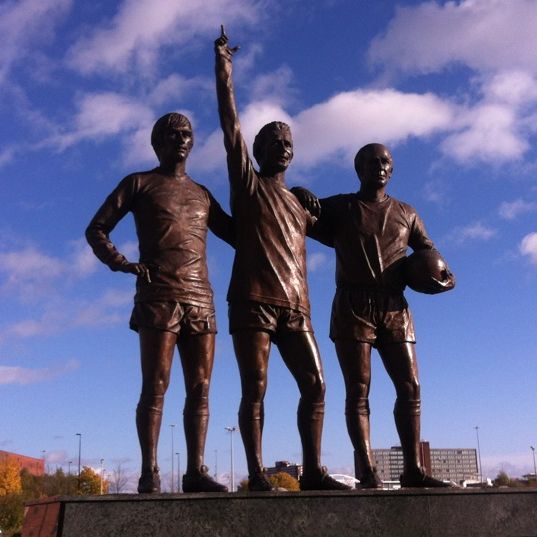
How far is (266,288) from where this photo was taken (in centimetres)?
713

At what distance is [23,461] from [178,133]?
89.5 meters

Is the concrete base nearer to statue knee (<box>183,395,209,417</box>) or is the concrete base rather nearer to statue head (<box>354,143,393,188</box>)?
statue knee (<box>183,395,209,417</box>)

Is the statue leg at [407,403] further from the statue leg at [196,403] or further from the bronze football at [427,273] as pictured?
the statue leg at [196,403]

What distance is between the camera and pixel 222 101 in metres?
7.30

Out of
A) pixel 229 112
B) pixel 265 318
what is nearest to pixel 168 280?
pixel 265 318

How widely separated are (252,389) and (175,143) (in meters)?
2.42

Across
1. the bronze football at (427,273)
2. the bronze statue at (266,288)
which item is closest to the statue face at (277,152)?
the bronze statue at (266,288)

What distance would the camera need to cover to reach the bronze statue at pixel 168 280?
21.5 feet

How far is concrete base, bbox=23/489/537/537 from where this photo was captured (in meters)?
5.60

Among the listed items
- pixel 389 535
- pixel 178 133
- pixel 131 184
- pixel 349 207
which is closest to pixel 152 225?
pixel 131 184

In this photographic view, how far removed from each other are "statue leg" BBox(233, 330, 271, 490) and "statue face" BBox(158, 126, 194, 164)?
1.77 meters

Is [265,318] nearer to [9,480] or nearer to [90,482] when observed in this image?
[90,482]

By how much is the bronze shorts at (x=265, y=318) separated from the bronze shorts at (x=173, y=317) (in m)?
0.25

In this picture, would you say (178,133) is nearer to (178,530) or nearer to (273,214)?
(273,214)
